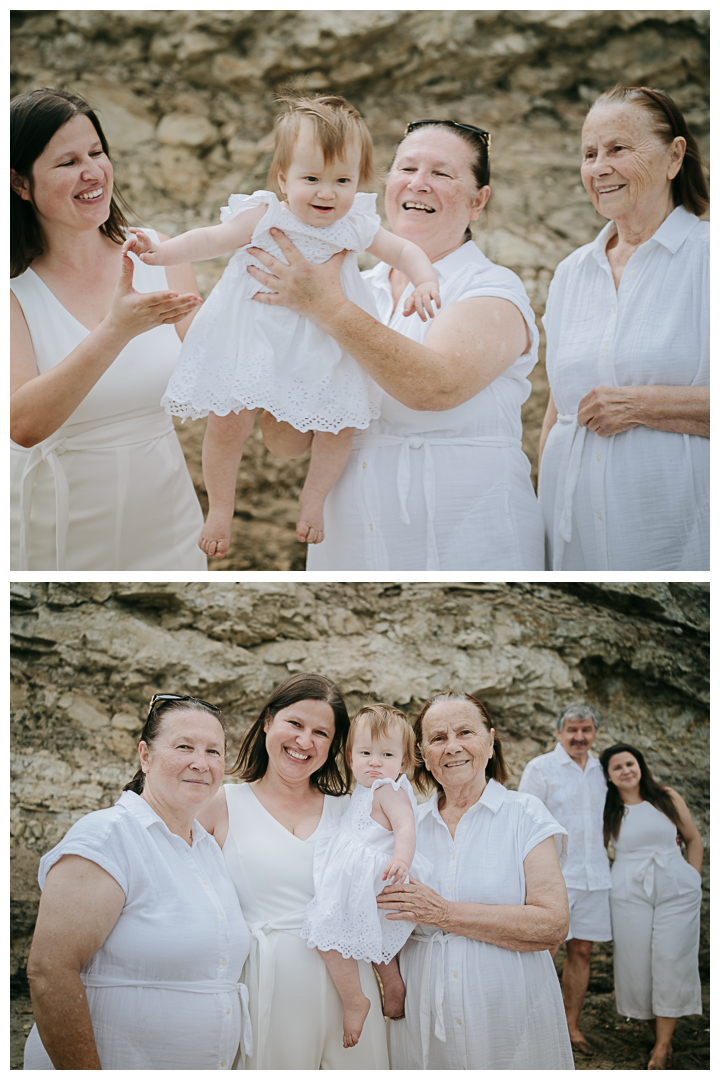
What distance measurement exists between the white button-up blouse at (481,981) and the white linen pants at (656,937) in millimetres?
805

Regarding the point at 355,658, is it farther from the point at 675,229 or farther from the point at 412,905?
the point at 675,229

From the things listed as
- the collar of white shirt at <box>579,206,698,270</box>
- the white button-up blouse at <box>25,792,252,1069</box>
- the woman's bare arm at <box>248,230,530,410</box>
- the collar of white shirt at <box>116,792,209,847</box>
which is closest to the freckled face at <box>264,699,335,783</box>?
the collar of white shirt at <box>116,792,209,847</box>

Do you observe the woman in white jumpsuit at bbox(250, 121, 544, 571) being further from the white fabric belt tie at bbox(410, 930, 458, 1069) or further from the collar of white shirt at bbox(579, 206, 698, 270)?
the white fabric belt tie at bbox(410, 930, 458, 1069)

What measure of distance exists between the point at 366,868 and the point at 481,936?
0.39m

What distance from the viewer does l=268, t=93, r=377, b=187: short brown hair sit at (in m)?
2.41

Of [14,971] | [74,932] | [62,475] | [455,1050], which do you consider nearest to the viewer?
[74,932]

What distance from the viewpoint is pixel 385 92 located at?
4391mm

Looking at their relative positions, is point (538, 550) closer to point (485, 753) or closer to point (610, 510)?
point (610, 510)

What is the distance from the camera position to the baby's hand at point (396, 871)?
2.49 meters

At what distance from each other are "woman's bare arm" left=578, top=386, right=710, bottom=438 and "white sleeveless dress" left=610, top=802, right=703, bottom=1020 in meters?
1.57

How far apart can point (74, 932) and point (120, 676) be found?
1.31m

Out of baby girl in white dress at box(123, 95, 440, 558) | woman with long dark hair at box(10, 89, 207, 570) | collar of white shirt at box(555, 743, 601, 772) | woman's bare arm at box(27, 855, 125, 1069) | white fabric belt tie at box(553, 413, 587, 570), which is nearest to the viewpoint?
woman's bare arm at box(27, 855, 125, 1069)

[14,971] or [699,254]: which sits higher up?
[699,254]
